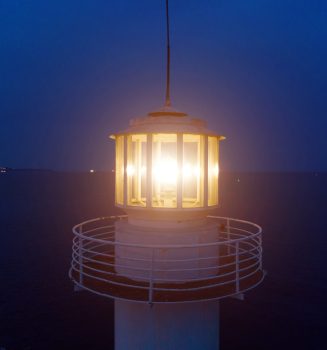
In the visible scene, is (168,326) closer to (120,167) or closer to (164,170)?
(164,170)

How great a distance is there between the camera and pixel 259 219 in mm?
59781

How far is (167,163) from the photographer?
7.32m

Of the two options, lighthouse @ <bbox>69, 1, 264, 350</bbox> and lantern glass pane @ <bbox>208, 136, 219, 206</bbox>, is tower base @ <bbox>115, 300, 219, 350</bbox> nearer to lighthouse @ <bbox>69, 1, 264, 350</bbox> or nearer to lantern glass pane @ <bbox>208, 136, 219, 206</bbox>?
lighthouse @ <bbox>69, 1, 264, 350</bbox>

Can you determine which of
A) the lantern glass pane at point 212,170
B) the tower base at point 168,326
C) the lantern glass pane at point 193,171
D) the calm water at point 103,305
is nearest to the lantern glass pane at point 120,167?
the lantern glass pane at point 193,171

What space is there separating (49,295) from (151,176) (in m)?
22.4

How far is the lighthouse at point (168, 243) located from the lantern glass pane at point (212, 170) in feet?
0.07

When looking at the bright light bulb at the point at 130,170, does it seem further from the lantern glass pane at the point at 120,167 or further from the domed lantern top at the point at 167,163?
the lantern glass pane at the point at 120,167

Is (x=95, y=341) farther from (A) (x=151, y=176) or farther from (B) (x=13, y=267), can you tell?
(A) (x=151, y=176)

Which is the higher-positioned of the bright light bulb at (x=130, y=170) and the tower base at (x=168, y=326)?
the bright light bulb at (x=130, y=170)

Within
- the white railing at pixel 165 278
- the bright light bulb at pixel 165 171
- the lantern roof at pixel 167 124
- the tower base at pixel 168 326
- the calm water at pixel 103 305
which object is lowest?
the calm water at pixel 103 305

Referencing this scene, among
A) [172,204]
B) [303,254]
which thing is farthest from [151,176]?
[303,254]

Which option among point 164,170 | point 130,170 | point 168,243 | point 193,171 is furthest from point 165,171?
point 168,243

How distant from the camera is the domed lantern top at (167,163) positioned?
7004mm

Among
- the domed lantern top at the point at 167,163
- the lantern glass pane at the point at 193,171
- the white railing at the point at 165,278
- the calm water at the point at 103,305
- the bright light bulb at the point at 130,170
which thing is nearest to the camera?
the white railing at the point at 165,278
